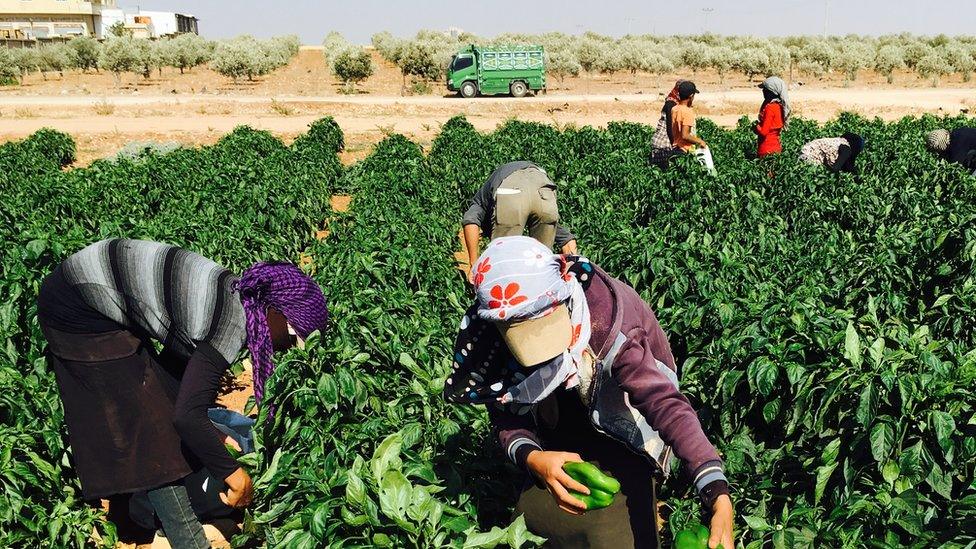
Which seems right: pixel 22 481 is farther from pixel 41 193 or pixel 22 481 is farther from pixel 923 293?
pixel 41 193

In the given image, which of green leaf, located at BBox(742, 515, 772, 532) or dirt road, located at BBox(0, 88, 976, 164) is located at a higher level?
dirt road, located at BBox(0, 88, 976, 164)

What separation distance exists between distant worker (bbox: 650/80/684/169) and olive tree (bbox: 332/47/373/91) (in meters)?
39.9

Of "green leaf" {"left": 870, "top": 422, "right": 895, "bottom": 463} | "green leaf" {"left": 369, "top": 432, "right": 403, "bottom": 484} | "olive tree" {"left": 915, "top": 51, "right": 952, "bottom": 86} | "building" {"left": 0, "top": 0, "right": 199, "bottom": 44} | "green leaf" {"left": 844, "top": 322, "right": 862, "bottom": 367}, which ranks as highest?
"building" {"left": 0, "top": 0, "right": 199, "bottom": 44}

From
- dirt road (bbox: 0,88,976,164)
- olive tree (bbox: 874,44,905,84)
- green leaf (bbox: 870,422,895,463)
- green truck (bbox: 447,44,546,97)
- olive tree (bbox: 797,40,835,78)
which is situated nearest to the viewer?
green leaf (bbox: 870,422,895,463)

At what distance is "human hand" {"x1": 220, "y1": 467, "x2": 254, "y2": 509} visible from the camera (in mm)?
2969

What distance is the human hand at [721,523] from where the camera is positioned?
6.64 feet

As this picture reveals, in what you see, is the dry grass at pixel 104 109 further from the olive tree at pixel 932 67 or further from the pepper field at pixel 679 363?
the olive tree at pixel 932 67

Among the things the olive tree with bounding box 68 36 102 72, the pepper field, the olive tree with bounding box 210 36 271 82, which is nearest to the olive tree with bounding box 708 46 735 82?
the olive tree with bounding box 210 36 271 82

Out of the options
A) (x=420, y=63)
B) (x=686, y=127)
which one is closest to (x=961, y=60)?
(x=420, y=63)

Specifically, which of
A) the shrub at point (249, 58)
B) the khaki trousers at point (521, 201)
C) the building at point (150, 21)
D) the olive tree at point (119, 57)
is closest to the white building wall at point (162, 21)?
the building at point (150, 21)

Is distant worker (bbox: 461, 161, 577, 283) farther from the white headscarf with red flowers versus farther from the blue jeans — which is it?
the white headscarf with red flowers

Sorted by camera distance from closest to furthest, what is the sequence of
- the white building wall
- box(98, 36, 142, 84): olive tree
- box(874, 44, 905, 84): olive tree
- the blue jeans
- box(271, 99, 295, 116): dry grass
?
Answer: 1. the blue jeans
2. box(271, 99, 295, 116): dry grass
3. box(98, 36, 142, 84): olive tree
4. box(874, 44, 905, 84): olive tree
5. the white building wall

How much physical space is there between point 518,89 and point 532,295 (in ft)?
121

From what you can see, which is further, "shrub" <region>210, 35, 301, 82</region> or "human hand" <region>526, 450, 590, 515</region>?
"shrub" <region>210, 35, 301, 82</region>
